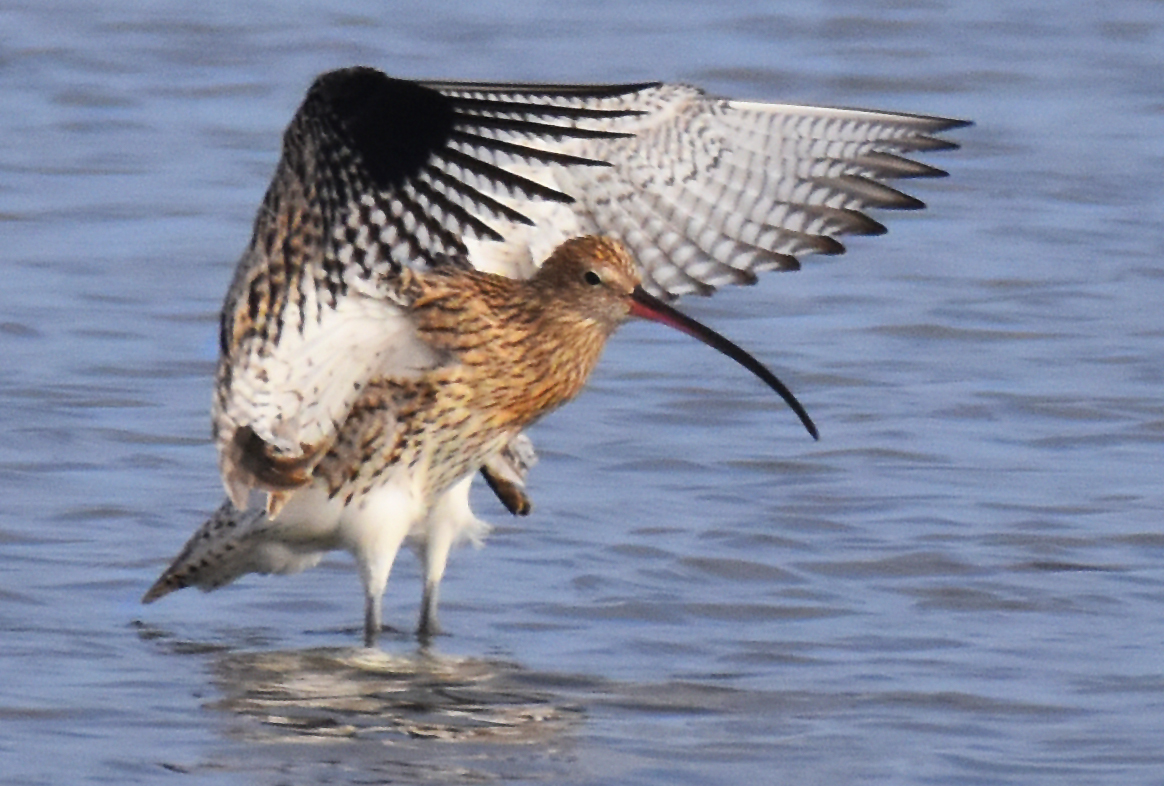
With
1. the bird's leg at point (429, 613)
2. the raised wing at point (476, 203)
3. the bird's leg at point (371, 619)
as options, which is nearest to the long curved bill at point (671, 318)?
the raised wing at point (476, 203)

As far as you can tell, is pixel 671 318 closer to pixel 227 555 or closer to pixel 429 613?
pixel 429 613

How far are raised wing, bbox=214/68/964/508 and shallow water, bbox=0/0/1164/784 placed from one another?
2.25ft

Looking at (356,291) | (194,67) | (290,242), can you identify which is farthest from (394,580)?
(194,67)

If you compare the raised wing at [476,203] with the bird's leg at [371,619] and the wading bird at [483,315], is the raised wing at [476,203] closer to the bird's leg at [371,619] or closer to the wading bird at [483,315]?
the wading bird at [483,315]

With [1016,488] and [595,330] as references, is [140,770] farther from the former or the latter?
[1016,488]

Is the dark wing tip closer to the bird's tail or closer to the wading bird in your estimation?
the wading bird

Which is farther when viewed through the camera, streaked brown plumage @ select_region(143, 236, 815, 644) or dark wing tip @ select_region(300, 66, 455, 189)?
streaked brown plumage @ select_region(143, 236, 815, 644)

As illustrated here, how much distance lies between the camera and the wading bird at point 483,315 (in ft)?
22.5

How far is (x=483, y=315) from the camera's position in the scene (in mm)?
7250

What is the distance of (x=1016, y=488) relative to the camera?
8.40 meters

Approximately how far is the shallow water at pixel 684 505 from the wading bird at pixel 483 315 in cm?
28

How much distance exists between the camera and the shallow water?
6.39 m

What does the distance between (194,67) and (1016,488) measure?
6.52 m

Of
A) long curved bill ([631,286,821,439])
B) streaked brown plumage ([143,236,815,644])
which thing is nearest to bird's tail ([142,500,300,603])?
streaked brown plumage ([143,236,815,644])
